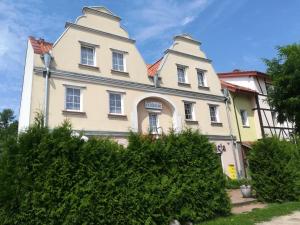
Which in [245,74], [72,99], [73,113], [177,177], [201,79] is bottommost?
[177,177]

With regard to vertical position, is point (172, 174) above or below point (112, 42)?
below

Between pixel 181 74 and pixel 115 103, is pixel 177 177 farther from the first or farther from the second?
pixel 181 74

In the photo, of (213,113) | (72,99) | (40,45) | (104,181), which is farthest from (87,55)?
(104,181)

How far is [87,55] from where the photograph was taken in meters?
17.9

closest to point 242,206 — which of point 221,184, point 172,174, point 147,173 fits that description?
point 221,184

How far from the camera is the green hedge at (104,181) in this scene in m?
7.35

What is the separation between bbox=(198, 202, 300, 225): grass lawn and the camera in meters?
9.17

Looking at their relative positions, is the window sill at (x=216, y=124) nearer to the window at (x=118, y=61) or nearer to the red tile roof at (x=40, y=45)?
the window at (x=118, y=61)

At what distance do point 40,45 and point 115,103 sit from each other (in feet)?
18.0

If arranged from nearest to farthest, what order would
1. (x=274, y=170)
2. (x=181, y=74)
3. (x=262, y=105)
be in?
1. (x=274, y=170)
2. (x=181, y=74)
3. (x=262, y=105)

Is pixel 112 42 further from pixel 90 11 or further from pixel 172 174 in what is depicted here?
pixel 172 174

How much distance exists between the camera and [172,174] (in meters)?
9.59

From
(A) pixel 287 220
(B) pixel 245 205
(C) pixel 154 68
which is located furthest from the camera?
(C) pixel 154 68

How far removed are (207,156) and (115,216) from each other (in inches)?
160
